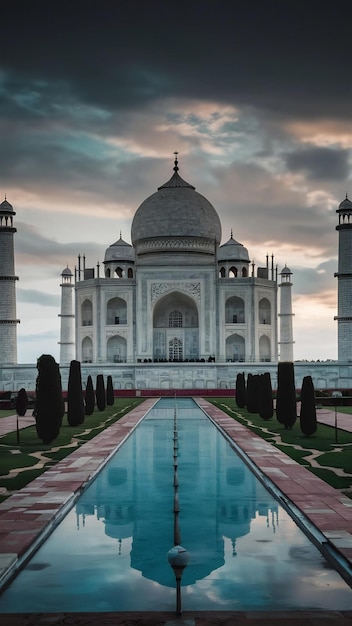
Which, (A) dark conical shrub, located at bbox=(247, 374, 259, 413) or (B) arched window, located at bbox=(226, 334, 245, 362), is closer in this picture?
(A) dark conical shrub, located at bbox=(247, 374, 259, 413)

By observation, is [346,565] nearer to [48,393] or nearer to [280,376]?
[48,393]

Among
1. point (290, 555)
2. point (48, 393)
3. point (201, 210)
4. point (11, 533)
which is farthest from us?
point (201, 210)

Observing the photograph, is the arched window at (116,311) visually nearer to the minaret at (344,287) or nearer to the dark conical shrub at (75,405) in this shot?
the minaret at (344,287)

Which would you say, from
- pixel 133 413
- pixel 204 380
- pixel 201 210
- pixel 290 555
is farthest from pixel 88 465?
pixel 201 210

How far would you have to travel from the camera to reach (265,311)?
1681 inches

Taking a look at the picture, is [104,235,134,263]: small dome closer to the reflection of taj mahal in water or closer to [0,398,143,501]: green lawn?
[0,398,143,501]: green lawn

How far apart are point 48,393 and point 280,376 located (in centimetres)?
601

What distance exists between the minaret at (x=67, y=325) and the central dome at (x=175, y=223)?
4.95m

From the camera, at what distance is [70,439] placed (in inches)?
615

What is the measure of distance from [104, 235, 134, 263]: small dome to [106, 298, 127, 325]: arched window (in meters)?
4.13

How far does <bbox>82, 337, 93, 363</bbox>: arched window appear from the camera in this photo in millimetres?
42156

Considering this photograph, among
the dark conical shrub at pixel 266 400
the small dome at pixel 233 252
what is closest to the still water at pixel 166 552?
the dark conical shrub at pixel 266 400

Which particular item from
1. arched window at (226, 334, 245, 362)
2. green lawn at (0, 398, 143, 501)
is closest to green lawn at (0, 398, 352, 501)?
green lawn at (0, 398, 143, 501)

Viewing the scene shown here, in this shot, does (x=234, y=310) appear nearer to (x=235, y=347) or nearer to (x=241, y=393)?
(x=235, y=347)
